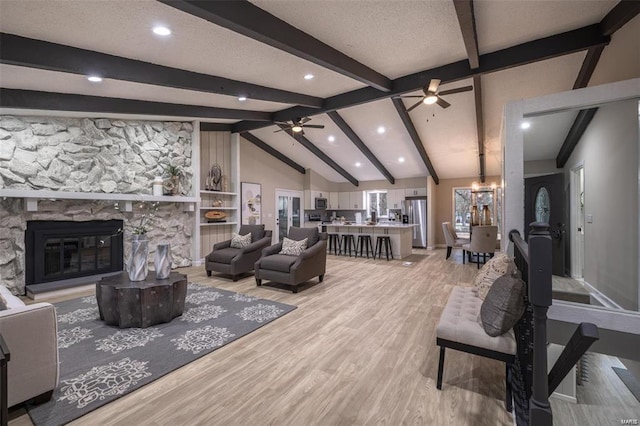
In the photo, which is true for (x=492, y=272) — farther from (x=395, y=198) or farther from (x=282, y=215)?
(x=395, y=198)

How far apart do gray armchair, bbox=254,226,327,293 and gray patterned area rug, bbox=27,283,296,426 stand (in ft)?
1.92

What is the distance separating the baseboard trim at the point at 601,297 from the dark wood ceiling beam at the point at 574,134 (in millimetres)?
1233

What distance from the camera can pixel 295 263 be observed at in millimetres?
4441

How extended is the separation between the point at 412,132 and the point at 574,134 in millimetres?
4113

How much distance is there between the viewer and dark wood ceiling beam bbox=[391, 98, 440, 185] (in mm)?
5715

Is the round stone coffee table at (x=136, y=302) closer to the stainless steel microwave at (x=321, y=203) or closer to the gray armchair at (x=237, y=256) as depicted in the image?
the gray armchair at (x=237, y=256)

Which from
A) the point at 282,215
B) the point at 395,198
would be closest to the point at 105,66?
the point at 282,215

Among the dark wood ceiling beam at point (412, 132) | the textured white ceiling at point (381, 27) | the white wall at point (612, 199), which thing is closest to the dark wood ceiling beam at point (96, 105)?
the textured white ceiling at point (381, 27)

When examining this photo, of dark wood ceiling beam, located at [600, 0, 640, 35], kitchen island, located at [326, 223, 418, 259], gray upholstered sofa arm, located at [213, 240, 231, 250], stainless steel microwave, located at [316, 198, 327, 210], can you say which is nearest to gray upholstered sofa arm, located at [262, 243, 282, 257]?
gray upholstered sofa arm, located at [213, 240, 231, 250]

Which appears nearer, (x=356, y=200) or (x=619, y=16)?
(x=619, y=16)

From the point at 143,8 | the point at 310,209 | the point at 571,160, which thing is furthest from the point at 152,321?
the point at 310,209

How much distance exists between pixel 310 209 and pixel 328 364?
26.9 feet

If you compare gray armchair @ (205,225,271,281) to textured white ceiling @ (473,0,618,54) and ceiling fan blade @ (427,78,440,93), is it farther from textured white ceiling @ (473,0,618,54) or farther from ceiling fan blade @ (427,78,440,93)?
textured white ceiling @ (473,0,618,54)

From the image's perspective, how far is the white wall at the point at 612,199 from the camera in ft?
7.83
